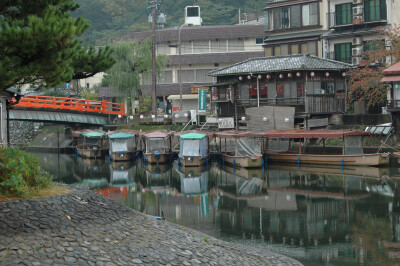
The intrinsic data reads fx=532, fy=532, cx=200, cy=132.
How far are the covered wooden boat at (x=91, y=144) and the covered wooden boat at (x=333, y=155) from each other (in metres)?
20.5

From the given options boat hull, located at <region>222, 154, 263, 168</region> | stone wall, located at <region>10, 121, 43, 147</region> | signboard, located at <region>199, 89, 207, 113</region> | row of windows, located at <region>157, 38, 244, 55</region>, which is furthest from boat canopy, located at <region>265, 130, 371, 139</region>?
stone wall, located at <region>10, 121, 43, 147</region>

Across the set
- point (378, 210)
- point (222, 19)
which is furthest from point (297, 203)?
point (222, 19)

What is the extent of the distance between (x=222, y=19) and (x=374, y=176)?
223ft

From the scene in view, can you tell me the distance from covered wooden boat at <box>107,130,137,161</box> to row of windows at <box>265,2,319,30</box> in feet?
74.3

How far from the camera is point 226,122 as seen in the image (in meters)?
55.8

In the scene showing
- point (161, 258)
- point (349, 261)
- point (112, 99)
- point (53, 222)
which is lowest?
point (349, 261)

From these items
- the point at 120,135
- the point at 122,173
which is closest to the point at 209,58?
the point at 120,135

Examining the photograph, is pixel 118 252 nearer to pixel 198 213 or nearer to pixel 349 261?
pixel 349 261

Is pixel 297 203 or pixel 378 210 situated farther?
pixel 297 203

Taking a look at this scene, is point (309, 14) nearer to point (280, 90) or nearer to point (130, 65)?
point (280, 90)

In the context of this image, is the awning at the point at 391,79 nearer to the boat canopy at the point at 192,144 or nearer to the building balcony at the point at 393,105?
the building balcony at the point at 393,105

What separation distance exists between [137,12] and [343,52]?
55395mm

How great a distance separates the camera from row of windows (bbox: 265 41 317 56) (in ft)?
206

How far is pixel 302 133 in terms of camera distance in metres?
44.5
